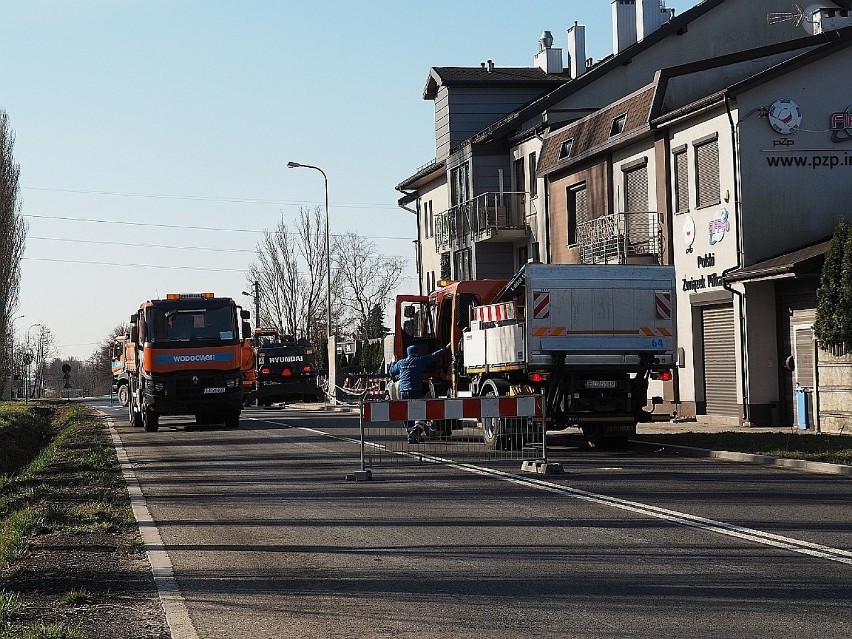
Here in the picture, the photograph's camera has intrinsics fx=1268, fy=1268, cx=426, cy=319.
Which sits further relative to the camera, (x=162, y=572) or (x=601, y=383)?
(x=601, y=383)

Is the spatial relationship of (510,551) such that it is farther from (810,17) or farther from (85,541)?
(810,17)

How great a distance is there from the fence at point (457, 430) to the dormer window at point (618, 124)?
10.1 meters

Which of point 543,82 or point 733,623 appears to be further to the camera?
point 543,82

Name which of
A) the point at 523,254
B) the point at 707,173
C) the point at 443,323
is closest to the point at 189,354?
the point at 443,323

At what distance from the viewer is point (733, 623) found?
Result: 7.05 metres

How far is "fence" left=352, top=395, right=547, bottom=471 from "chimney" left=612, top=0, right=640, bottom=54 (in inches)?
907

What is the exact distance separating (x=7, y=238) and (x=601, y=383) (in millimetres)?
36477

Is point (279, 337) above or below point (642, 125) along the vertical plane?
below

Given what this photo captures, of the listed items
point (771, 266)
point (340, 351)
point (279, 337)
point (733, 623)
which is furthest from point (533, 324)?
point (279, 337)

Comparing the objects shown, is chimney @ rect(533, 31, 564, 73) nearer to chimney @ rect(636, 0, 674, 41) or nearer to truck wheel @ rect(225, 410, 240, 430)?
chimney @ rect(636, 0, 674, 41)

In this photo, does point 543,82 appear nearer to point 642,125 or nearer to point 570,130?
point 570,130

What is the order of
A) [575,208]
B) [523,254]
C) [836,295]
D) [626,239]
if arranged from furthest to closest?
[523,254] < [575,208] < [626,239] < [836,295]

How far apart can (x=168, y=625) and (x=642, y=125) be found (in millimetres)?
25378

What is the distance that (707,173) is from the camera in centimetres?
2844
